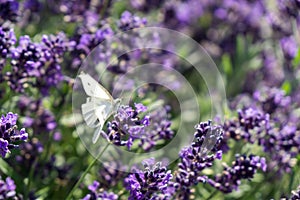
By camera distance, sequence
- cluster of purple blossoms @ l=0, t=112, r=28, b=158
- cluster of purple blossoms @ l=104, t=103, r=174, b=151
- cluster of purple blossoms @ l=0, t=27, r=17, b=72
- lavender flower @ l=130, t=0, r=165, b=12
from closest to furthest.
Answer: cluster of purple blossoms @ l=0, t=112, r=28, b=158 → cluster of purple blossoms @ l=104, t=103, r=174, b=151 → cluster of purple blossoms @ l=0, t=27, r=17, b=72 → lavender flower @ l=130, t=0, r=165, b=12

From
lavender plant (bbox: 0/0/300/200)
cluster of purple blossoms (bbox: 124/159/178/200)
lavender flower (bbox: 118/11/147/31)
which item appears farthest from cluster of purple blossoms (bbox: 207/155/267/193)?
lavender flower (bbox: 118/11/147/31)

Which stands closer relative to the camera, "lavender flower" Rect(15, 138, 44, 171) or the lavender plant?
the lavender plant

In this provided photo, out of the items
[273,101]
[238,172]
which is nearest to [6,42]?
[238,172]

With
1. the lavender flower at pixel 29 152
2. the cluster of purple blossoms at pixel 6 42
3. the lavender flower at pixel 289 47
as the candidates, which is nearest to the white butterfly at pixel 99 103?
the cluster of purple blossoms at pixel 6 42

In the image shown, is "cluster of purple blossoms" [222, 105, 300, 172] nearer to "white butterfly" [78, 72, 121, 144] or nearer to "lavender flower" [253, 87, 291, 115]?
"lavender flower" [253, 87, 291, 115]

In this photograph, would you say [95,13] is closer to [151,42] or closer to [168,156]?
[151,42]

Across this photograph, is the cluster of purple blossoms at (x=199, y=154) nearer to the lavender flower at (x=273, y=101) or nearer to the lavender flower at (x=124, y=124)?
the lavender flower at (x=124, y=124)
